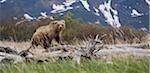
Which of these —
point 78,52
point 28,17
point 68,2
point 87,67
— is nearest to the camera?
point 87,67

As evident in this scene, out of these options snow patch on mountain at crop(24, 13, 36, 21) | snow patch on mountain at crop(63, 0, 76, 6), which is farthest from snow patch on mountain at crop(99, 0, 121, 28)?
snow patch on mountain at crop(24, 13, 36, 21)

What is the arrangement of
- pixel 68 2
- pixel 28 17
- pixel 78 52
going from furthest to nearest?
pixel 28 17, pixel 68 2, pixel 78 52

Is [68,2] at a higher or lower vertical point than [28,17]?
higher

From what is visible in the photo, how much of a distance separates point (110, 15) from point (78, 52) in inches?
23.4

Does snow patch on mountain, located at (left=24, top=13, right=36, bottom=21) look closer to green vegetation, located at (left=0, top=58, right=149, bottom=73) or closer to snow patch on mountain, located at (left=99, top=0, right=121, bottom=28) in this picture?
snow patch on mountain, located at (left=99, top=0, right=121, bottom=28)

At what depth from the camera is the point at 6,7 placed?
4840 millimetres

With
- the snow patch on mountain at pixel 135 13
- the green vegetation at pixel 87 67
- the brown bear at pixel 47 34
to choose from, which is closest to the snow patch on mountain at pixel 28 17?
the brown bear at pixel 47 34

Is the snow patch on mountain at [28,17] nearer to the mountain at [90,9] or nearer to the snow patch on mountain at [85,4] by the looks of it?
the mountain at [90,9]

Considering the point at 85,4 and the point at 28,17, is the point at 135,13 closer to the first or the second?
the point at 85,4

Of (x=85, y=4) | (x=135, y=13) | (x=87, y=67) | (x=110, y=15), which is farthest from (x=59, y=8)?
(x=87, y=67)

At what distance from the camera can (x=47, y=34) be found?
4977mm

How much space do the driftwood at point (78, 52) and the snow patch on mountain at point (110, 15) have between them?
0.21 m

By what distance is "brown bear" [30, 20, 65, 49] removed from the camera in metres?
4.80

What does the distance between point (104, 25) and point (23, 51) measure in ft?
2.65
